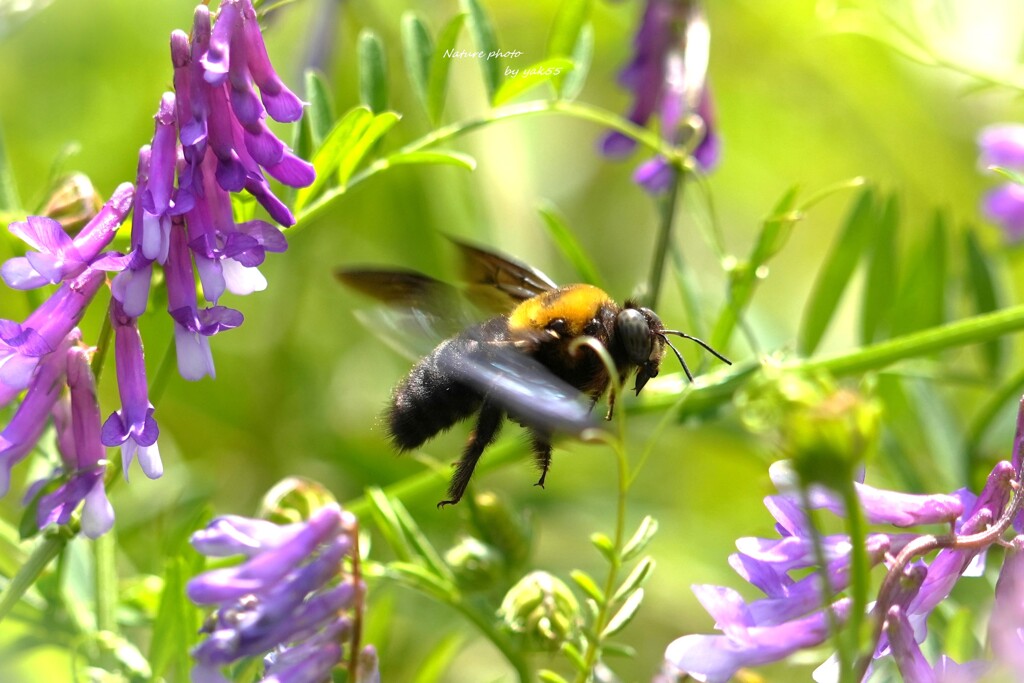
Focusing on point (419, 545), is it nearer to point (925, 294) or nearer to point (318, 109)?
point (318, 109)

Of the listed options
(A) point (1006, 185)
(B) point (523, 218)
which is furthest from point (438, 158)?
(B) point (523, 218)

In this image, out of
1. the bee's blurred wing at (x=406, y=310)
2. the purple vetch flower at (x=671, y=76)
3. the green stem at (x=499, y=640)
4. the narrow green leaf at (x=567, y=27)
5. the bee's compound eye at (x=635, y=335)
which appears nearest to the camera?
the green stem at (x=499, y=640)

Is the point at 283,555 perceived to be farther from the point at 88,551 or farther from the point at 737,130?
the point at 737,130

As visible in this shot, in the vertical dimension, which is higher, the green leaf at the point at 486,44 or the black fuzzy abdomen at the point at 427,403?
the green leaf at the point at 486,44

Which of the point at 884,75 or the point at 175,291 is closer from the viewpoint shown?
the point at 175,291

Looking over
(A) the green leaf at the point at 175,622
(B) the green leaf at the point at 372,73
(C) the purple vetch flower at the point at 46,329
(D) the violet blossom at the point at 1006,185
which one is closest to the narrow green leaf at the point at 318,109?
(B) the green leaf at the point at 372,73

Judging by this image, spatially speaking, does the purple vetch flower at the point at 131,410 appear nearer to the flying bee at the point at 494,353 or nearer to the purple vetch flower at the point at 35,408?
the purple vetch flower at the point at 35,408

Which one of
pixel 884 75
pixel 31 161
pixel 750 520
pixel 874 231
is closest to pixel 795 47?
pixel 884 75
